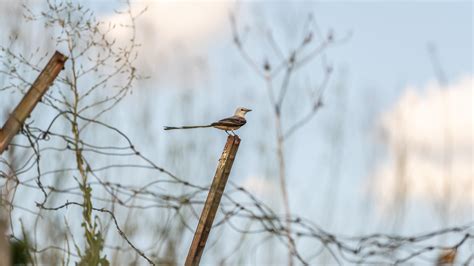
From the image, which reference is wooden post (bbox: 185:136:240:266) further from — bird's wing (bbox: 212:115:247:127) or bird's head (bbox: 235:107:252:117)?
bird's head (bbox: 235:107:252:117)

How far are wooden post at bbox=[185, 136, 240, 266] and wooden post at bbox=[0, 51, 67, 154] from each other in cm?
55

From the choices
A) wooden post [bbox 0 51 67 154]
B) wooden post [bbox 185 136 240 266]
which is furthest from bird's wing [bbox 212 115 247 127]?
wooden post [bbox 0 51 67 154]

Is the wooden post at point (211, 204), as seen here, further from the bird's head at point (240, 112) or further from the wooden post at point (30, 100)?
the bird's head at point (240, 112)

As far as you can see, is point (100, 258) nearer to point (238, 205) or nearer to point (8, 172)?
point (8, 172)

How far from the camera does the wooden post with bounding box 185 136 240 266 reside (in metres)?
2.29

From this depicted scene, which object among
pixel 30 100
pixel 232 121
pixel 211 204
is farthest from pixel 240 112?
pixel 30 100

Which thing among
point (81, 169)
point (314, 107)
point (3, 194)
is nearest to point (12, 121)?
point (3, 194)

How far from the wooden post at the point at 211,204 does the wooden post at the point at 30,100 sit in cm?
55

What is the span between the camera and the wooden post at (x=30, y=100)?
2254 millimetres

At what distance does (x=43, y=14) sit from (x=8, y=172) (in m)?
0.56

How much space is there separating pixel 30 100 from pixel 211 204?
599 millimetres

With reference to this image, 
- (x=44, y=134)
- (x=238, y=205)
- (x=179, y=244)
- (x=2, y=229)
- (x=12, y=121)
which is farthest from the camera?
(x=179, y=244)

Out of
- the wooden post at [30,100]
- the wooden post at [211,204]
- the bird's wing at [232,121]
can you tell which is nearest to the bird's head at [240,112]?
the bird's wing at [232,121]

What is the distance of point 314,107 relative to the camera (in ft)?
18.9
